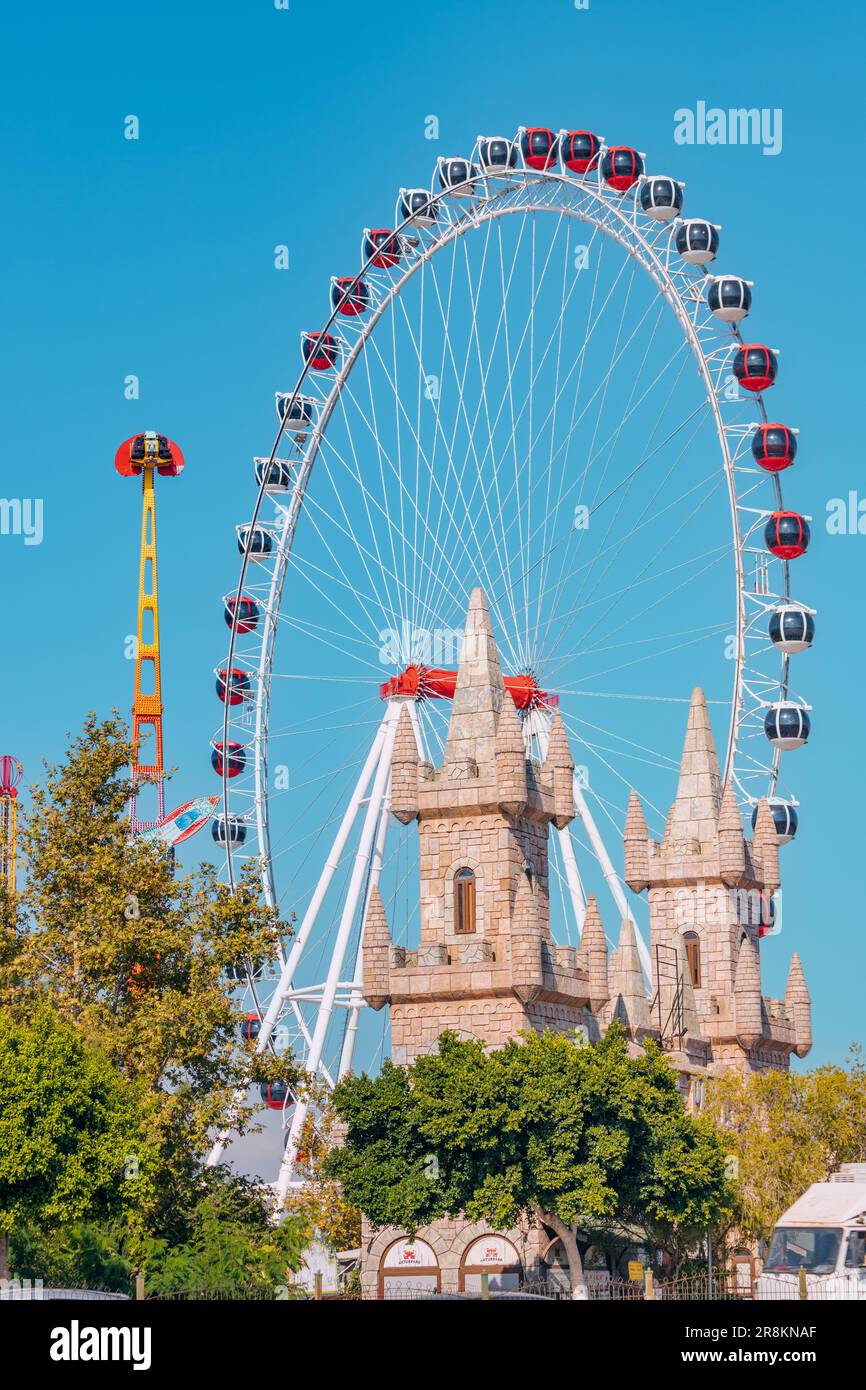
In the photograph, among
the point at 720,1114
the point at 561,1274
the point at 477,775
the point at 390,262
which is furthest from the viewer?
the point at 390,262

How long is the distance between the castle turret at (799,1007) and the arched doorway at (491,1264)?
2378cm

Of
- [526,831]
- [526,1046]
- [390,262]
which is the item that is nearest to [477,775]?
[526,831]

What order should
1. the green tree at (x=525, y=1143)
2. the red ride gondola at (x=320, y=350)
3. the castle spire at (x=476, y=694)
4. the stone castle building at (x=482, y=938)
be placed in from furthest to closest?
the red ride gondola at (x=320, y=350) → the castle spire at (x=476, y=694) → the stone castle building at (x=482, y=938) → the green tree at (x=525, y=1143)

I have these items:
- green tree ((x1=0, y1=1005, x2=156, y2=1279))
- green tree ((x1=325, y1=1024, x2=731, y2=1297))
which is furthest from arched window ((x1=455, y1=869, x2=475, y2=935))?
green tree ((x1=0, y1=1005, x2=156, y2=1279))

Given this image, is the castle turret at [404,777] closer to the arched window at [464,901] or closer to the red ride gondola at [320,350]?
the arched window at [464,901]

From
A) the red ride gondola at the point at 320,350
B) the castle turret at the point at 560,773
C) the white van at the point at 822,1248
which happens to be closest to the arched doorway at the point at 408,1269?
the castle turret at the point at 560,773

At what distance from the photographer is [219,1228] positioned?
183 feet

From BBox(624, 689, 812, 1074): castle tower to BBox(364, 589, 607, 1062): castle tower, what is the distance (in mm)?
12286

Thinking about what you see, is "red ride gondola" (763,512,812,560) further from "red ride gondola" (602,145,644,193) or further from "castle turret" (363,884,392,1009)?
"castle turret" (363,884,392,1009)

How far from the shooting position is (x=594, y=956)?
62656mm

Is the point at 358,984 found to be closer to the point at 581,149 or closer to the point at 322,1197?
the point at 322,1197

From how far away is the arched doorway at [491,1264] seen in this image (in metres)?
55.9
